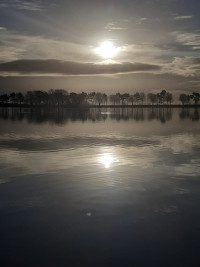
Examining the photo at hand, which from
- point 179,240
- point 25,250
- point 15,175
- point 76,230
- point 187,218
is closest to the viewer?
point 25,250

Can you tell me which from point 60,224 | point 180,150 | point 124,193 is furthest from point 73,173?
point 180,150

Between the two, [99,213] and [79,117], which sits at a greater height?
[79,117]

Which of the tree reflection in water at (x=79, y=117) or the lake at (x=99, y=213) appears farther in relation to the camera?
the tree reflection in water at (x=79, y=117)

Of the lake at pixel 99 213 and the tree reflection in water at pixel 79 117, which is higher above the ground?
the tree reflection in water at pixel 79 117

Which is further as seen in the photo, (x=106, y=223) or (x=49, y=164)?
(x=49, y=164)

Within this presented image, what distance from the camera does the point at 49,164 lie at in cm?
1761

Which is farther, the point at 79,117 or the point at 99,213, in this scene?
the point at 79,117

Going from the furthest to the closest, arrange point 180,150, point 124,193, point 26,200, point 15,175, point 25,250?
point 180,150 < point 15,175 < point 124,193 < point 26,200 < point 25,250

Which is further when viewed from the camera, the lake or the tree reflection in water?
the tree reflection in water

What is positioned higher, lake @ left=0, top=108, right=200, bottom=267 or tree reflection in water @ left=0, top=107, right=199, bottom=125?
tree reflection in water @ left=0, top=107, right=199, bottom=125

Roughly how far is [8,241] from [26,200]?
128 inches

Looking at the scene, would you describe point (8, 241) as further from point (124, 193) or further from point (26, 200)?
Answer: point (124, 193)

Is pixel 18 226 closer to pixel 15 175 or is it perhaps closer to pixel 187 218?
pixel 187 218

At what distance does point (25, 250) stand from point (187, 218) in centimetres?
509
